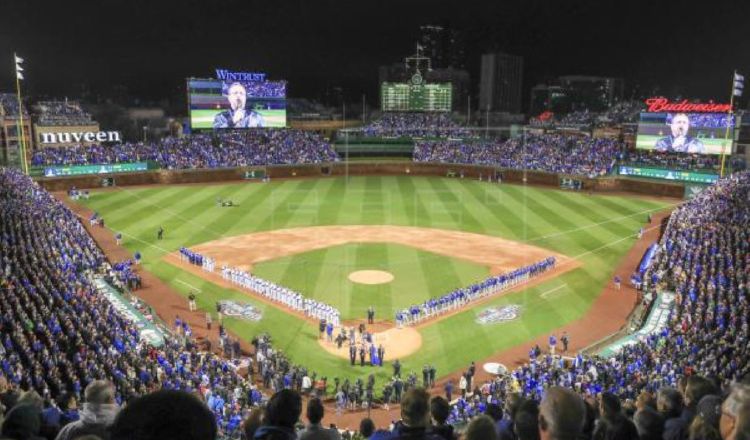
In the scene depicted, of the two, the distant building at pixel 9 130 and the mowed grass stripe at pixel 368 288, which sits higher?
the distant building at pixel 9 130

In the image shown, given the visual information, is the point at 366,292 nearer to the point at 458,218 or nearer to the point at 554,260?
the point at 554,260

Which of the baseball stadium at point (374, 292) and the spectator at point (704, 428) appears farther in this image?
the baseball stadium at point (374, 292)

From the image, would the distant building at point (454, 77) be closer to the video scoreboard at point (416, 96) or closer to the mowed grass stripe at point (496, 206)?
the video scoreboard at point (416, 96)

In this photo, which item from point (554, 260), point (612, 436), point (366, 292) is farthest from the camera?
point (554, 260)

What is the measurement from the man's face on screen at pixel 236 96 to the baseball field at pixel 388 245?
11736 mm

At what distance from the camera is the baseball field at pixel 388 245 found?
1029 inches

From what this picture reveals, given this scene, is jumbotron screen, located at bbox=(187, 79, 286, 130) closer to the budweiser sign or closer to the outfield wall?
the outfield wall

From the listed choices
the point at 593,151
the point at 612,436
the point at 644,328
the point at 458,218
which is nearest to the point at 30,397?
the point at 612,436

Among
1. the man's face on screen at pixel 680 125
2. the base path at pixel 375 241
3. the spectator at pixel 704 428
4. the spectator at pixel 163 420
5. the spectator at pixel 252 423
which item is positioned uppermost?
the man's face on screen at pixel 680 125

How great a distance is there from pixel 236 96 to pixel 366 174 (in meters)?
18.6

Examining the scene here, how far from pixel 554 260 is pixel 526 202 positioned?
20.9 metres

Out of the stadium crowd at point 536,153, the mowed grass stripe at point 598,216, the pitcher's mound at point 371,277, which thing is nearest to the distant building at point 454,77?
the stadium crowd at point 536,153

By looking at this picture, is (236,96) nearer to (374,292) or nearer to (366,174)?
(366,174)

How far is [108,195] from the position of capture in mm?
56312
